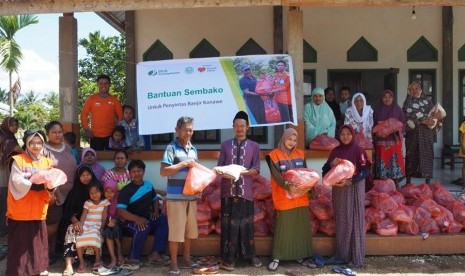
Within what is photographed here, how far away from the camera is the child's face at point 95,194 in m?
4.98

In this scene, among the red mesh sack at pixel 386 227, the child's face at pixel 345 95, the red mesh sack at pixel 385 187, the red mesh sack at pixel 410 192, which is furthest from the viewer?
the child's face at pixel 345 95

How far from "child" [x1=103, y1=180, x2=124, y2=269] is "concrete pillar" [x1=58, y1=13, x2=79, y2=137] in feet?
5.28

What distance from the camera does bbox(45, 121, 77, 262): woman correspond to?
16.2 ft

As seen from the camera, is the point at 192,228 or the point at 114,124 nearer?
the point at 192,228

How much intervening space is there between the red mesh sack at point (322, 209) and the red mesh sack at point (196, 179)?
1.47 m

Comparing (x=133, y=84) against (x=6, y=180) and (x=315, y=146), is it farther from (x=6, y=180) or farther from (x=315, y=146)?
(x=315, y=146)

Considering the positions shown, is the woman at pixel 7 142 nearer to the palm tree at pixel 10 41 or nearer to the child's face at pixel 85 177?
the child's face at pixel 85 177

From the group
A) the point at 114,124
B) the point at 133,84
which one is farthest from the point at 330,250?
the point at 133,84

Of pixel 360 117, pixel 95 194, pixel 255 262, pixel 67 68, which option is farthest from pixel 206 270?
pixel 67 68

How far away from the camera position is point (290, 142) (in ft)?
16.0

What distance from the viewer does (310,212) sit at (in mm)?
5453

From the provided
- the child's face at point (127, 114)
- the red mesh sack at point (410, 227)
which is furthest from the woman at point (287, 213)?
the child's face at point (127, 114)

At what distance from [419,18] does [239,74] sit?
5615mm

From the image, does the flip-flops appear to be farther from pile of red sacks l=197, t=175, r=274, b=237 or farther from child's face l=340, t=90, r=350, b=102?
child's face l=340, t=90, r=350, b=102
